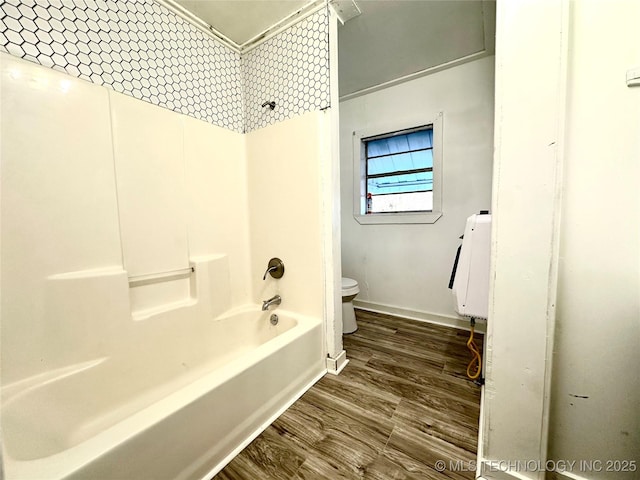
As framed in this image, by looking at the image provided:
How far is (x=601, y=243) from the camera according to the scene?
29.2 inches

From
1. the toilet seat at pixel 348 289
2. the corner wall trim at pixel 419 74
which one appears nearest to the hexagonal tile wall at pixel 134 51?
the corner wall trim at pixel 419 74

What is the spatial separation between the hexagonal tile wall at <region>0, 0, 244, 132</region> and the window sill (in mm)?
1475

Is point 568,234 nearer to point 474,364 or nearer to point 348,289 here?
point 474,364

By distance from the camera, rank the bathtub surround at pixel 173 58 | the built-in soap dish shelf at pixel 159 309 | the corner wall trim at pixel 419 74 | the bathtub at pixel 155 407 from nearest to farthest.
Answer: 1. the bathtub at pixel 155 407
2. the bathtub surround at pixel 173 58
3. the built-in soap dish shelf at pixel 159 309
4. the corner wall trim at pixel 419 74

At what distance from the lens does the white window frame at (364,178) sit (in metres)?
2.14

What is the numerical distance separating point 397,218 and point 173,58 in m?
2.11

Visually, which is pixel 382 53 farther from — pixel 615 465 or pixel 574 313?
pixel 615 465

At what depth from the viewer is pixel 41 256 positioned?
1.03 meters

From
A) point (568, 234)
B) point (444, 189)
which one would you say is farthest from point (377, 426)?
point (444, 189)

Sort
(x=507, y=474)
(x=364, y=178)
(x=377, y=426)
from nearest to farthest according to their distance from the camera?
(x=507, y=474) < (x=377, y=426) < (x=364, y=178)

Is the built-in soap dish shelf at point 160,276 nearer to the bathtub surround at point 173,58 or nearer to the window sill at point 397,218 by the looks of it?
the bathtub surround at point 173,58

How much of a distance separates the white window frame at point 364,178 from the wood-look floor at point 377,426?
3.92 ft

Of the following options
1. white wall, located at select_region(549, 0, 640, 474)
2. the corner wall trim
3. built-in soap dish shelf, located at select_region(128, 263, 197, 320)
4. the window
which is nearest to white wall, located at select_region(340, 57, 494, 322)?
the corner wall trim

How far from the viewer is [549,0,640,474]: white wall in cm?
70
